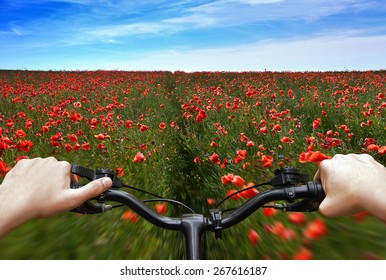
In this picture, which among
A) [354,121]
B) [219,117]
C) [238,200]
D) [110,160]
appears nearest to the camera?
[238,200]

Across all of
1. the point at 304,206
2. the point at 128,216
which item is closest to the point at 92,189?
the point at 304,206

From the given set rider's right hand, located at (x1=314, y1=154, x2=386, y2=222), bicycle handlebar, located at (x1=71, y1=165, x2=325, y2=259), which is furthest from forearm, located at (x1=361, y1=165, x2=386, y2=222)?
bicycle handlebar, located at (x1=71, y1=165, x2=325, y2=259)

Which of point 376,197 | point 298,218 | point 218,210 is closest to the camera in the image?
point 376,197

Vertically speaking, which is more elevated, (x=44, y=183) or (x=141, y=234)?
(x=44, y=183)

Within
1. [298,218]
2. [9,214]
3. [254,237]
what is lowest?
[254,237]

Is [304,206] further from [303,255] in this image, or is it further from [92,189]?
[303,255]

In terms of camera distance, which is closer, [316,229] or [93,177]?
[93,177]

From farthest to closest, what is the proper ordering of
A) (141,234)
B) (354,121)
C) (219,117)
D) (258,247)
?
(219,117), (354,121), (141,234), (258,247)

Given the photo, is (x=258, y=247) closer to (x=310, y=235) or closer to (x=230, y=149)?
(x=310, y=235)

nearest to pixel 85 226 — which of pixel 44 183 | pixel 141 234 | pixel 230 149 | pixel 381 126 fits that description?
pixel 141 234

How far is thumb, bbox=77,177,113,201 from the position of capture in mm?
1126

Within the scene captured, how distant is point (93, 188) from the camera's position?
3.76 ft

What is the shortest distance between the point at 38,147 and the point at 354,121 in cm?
489

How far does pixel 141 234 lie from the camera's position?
3.02 metres
